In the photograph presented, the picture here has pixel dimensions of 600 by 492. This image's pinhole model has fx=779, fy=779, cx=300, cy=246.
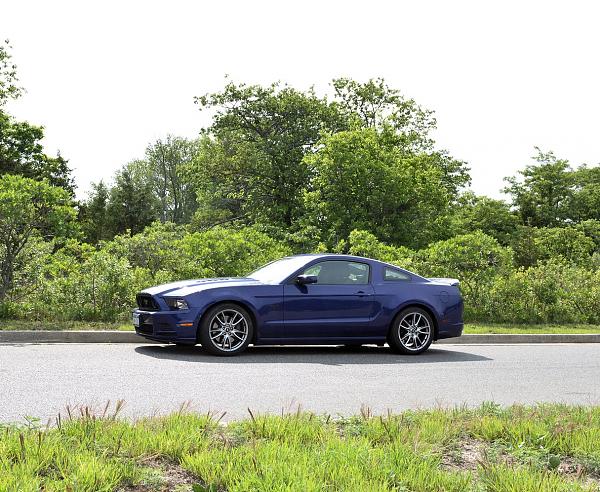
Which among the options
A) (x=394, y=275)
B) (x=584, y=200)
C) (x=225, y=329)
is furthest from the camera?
(x=584, y=200)

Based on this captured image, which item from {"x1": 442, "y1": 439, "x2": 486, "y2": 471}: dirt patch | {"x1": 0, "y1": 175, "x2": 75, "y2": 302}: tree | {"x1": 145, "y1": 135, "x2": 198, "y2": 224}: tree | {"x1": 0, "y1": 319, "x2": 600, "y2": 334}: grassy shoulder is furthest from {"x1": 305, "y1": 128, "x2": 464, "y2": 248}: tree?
{"x1": 145, "y1": 135, "x2": 198, "y2": 224}: tree

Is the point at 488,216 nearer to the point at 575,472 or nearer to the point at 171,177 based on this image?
the point at 171,177

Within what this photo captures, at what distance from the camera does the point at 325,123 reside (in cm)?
4488

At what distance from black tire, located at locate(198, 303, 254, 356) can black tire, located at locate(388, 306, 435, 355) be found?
2340 mm

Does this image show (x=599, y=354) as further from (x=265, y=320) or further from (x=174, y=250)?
(x=174, y=250)

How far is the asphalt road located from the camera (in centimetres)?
746

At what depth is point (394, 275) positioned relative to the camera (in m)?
12.4

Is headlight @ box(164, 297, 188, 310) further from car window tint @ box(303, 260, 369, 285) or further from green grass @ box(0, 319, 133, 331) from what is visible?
green grass @ box(0, 319, 133, 331)

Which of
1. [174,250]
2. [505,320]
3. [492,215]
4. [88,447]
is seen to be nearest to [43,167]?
[492,215]

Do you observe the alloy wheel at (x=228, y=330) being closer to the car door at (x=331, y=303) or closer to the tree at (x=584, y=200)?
the car door at (x=331, y=303)

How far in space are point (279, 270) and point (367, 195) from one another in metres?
25.6

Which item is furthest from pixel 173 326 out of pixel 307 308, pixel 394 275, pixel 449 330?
pixel 449 330

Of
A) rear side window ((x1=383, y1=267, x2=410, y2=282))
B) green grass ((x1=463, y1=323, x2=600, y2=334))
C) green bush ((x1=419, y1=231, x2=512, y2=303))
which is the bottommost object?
green grass ((x1=463, y1=323, x2=600, y2=334))

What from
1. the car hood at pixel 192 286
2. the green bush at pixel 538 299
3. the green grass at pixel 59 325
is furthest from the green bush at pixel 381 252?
the car hood at pixel 192 286
